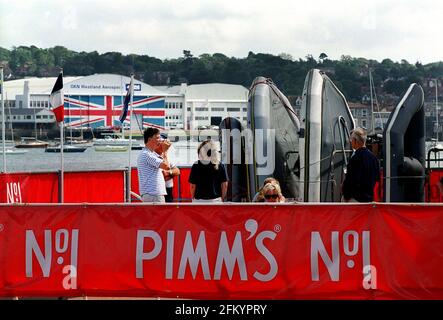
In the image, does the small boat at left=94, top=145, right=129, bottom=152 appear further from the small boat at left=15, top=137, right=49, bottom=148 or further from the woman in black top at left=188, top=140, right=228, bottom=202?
the woman in black top at left=188, top=140, right=228, bottom=202

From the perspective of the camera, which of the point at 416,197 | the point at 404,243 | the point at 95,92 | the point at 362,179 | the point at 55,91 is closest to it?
the point at 404,243

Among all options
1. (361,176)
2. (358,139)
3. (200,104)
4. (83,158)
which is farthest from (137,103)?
(361,176)

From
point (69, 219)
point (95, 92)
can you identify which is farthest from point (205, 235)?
point (95, 92)

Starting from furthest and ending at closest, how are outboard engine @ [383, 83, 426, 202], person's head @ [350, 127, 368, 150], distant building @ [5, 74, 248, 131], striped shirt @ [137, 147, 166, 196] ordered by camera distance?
distant building @ [5, 74, 248, 131], outboard engine @ [383, 83, 426, 202], striped shirt @ [137, 147, 166, 196], person's head @ [350, 127, 368, 150]

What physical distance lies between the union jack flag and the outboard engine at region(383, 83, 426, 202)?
138 m

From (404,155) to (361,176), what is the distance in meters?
5.18

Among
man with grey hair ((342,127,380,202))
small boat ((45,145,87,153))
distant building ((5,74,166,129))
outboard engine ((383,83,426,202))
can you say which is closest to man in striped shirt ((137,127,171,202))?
man with grey hair ((342,127,380,202))

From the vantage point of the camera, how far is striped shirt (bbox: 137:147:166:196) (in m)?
13.4

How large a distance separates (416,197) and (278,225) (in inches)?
286

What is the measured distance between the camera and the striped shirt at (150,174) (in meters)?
13.4

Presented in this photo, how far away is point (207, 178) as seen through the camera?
14312 millimetres

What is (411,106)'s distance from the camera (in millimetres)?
17672

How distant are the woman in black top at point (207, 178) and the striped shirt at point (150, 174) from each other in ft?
3.17
